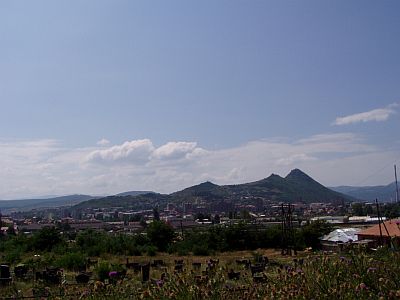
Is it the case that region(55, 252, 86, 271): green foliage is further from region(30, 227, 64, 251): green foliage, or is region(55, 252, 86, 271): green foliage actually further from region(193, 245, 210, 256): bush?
region(193, 245, 210, 256): bush

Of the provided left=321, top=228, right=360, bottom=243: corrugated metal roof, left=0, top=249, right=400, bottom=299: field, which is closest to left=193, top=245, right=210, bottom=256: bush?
left=321, top=228, right=360, bottom=243: corrugated metal roof

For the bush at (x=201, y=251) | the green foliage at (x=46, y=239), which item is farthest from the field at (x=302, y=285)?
the green foliage at (x=46, y=239)

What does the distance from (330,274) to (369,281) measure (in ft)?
1.31

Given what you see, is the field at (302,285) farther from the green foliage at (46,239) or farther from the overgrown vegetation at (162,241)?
the green foliage at (46,239)

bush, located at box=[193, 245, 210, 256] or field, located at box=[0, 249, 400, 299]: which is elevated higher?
field, located at box=[0, 249, 400, 299]

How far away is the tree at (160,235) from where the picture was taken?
132 feet

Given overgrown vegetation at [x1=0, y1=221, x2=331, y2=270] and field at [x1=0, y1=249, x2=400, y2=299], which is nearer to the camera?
field at [x1=0, y1=249, x2=400, y2=299]

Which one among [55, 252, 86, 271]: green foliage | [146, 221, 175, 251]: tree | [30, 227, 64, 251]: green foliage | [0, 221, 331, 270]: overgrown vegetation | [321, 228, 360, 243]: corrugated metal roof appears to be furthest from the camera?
[146, 221, 175, 251]: tree

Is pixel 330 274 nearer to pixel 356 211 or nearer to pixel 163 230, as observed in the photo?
pixel 163 230

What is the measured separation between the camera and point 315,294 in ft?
16.6

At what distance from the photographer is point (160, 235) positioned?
40469 millimetres

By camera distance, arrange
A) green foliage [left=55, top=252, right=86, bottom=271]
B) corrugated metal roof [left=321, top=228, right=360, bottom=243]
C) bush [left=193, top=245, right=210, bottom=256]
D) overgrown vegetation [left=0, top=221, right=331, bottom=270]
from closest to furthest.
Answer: green foliage [left=55, top=252, right=86, bottom=271] < overgrown vegetation [left=0, top=221, right=331, bottom=270] < bush [left=193, top=245, right=210, bottom=256] < corrugated metal roof [left=321, top=228, right=360, bottom=243]

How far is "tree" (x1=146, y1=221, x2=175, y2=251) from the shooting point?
132ft

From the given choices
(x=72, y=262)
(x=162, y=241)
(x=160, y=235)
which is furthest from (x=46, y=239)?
(x=72, y=262)
